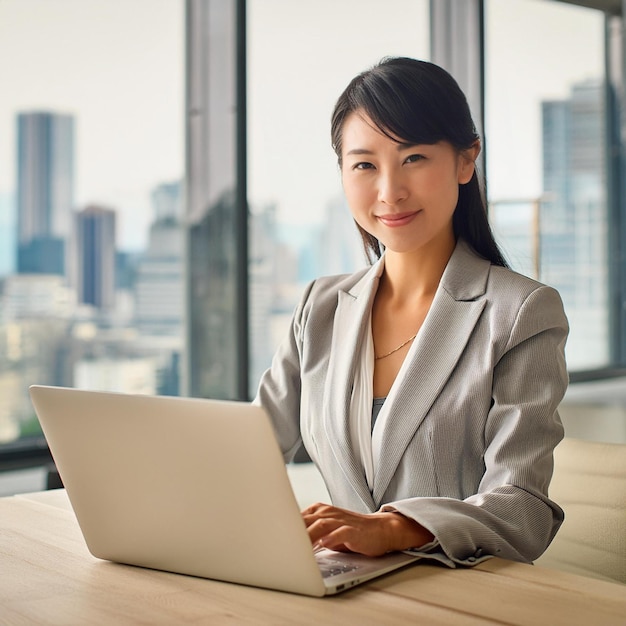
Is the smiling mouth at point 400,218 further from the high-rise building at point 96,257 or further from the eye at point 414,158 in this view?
the high-rise building at point 96,257

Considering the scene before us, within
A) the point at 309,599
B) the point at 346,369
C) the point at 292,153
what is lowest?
the point at 309,599

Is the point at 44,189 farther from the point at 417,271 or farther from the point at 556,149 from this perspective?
the point at 556,149

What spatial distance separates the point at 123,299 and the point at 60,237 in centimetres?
31

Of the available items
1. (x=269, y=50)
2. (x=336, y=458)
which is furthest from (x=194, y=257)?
(x=336, y=458)

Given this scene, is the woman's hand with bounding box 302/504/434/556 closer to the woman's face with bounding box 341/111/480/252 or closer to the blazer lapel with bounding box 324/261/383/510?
the blazer lapel with bounding box 324/261/383/510

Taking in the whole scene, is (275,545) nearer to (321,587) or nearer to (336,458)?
(321,587)

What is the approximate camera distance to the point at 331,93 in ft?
12.6

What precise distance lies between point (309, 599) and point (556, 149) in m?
3.92

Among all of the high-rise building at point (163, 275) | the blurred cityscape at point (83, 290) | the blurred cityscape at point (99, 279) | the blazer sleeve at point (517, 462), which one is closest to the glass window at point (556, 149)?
the blurred cityscape at point (99, 279)

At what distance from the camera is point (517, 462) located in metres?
1.47

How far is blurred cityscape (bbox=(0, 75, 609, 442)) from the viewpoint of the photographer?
310 centimetres

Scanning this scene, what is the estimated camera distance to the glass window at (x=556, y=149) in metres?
4.52

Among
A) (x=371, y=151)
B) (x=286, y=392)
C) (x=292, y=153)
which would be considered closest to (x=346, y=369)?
(x=286, y=392)

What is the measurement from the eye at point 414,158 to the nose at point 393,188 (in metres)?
0.03
